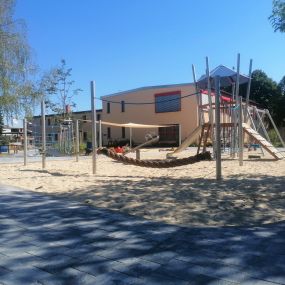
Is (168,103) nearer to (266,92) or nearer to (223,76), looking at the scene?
(266,92)

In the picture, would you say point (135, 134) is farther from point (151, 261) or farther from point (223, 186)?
point (151, 261)

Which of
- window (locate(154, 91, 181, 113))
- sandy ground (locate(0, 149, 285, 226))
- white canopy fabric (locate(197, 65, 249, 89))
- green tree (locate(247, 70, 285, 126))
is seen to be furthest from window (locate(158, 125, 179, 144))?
sandy ground (locate(0, 149, 285, 226))

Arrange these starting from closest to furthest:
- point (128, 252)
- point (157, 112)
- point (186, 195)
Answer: point (128, 252)
point (186, 195)
point (157, 112)

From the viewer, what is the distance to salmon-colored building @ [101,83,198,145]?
40.8 meters

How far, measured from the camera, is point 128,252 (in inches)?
171

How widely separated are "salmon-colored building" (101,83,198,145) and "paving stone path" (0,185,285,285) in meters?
33.0

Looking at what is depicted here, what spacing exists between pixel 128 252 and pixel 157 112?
39.7 metres

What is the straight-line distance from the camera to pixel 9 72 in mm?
21703

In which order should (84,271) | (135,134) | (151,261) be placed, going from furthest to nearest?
(135,134) < (151,261) < (84,271)

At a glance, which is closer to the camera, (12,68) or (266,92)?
(12,68)

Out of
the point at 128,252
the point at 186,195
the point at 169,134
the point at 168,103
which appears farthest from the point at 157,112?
the point at 128,252

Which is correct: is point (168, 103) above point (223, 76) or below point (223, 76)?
above

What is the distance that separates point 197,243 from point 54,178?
23.5 feet

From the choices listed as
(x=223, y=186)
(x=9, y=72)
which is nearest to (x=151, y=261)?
(x=223, y=186)
